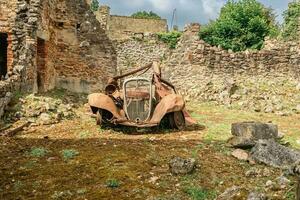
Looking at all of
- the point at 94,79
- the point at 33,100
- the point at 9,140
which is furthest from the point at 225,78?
the point at 9,140

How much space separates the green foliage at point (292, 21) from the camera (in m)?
21.6

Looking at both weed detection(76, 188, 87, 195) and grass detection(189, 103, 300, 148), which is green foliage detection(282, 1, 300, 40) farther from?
weed detection(76, 188, 87, 195)

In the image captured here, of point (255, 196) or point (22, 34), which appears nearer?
point (255, 196)

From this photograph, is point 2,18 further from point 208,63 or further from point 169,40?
point 169,40

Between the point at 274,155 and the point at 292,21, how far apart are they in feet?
53.7

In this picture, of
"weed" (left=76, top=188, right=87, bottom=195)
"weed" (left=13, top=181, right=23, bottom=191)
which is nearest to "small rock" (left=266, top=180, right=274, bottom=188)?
"weed" (left=76, top=188, right=87, bottom=195)

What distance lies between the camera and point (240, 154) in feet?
24.7

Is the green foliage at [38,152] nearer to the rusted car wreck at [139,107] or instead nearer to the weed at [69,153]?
the weed at [69,153]

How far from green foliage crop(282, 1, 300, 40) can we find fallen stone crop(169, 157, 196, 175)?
16551 millimetres

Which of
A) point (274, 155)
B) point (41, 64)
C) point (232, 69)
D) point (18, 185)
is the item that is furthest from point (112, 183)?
point (232, 69)

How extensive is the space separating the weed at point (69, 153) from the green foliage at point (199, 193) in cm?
229

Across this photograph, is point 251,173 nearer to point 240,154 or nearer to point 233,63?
point 240,154

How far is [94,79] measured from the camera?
54.0 ft

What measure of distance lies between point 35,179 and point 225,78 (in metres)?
12.7
